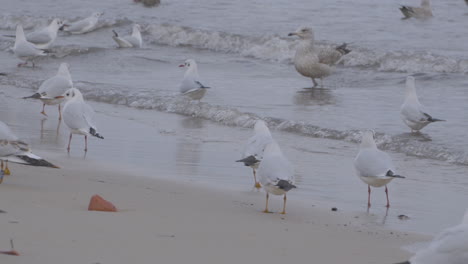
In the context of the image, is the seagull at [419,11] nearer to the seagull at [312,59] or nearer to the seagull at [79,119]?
the seagull at [312,59]

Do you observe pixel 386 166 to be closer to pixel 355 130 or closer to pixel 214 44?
pixel 355 130

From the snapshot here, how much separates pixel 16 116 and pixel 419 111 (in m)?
4.98

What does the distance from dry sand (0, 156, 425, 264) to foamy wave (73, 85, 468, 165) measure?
128 inches

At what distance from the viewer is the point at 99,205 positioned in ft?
20.1

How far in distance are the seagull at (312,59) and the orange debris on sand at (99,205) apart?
10.1 m

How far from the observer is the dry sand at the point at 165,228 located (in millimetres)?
5043

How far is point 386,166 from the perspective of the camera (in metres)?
7.68

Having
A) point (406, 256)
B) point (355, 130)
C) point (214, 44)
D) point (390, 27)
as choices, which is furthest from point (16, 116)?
point (390, 27)

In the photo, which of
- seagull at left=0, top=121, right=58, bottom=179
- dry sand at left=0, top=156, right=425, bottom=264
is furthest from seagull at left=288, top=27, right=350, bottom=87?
seagull at left=0, top=121, right=58, bottom=179

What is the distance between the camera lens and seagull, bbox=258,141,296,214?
6867 mm

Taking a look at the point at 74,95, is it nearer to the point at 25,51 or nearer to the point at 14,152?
the point at 14,152

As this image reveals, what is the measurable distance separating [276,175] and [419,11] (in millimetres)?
15926

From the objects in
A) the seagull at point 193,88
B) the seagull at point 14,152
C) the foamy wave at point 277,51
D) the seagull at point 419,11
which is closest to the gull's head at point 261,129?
the seagull at point 14,152

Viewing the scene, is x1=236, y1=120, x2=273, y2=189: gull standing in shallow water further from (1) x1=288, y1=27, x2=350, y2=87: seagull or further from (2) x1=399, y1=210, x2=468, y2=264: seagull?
(1) x1=288, y1=27, x2=350, y2=87: seagull
